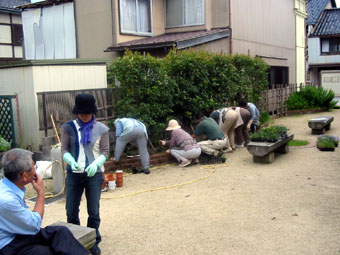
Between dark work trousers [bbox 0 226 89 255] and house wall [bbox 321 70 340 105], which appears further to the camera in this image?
house wall [bbox 321 70 340 105]

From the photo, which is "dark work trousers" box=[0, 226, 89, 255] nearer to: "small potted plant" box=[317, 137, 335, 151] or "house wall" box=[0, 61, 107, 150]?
"house wall" box=[0, 61, 107, 150]

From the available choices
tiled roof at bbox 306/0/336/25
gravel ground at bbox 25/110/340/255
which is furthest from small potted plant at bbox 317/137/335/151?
tiled roof at bbox 306/0/336/25

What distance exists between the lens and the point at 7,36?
18594 mm

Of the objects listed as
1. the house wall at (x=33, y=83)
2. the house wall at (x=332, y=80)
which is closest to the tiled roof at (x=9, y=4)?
the house wall at (x=33, y=83)

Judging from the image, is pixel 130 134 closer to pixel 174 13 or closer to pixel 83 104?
pixel 83 104

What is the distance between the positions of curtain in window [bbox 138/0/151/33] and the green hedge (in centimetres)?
409

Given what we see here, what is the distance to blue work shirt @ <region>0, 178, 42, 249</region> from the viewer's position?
9.77ft

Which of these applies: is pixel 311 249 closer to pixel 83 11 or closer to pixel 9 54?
pixel 83 11

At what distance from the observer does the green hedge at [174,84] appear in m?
9.20

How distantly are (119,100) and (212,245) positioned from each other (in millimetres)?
5525

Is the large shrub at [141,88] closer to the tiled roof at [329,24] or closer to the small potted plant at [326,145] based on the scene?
the small potted plant at [326,145]

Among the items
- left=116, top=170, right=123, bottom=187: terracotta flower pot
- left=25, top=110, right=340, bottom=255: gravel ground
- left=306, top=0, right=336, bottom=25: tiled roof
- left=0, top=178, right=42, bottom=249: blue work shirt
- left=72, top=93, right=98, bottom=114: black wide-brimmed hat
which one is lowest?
left=25, top=110, right=340, bottom=255: gravel ground

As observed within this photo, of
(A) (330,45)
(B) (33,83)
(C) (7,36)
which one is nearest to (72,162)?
(B) (33,83)

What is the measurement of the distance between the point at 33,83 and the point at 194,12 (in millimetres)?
8774
